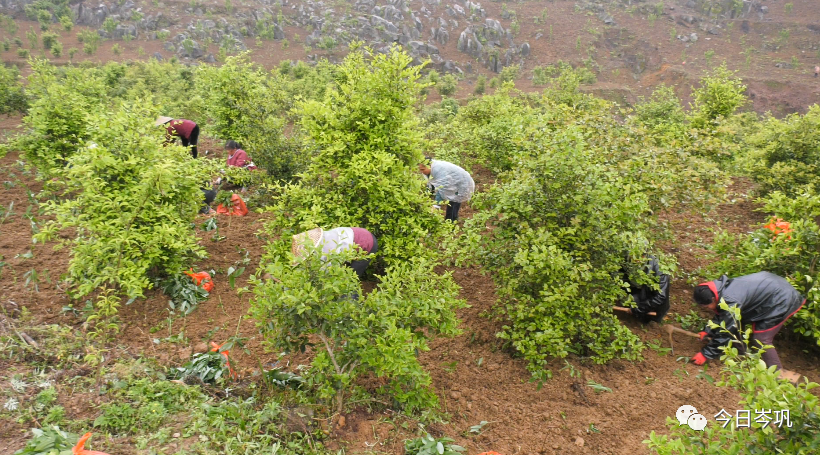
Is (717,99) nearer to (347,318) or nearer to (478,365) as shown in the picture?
(478,365)

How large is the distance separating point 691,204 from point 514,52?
39.8 metres

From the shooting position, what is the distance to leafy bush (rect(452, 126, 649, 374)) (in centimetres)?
390

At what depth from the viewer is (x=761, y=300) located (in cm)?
430

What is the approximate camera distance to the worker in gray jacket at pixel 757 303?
4277mm

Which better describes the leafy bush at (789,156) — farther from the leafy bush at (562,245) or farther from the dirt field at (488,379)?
the leafy bush at (562,245)

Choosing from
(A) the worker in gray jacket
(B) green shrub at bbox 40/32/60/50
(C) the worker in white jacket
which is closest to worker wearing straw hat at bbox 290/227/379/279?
(C) the worker in white jacket

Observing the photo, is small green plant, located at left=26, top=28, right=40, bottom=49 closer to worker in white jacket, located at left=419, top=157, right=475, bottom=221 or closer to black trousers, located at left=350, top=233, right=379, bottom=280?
worker in white jacket, located at left=419, top=157, right=475, bottom=221

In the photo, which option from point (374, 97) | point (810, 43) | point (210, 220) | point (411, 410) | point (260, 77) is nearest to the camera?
point (411, 410)

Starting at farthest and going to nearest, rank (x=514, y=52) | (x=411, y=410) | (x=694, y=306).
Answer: (x=514, y=52) < (x=694, y=306) < (x=411, y=410)

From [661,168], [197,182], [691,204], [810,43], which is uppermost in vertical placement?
[810,43]

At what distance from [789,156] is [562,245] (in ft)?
A: 22.9

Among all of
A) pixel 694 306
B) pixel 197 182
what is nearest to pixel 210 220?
pixel 197 182

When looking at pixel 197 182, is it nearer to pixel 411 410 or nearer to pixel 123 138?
pixel 123 138

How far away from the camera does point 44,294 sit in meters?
4.82
